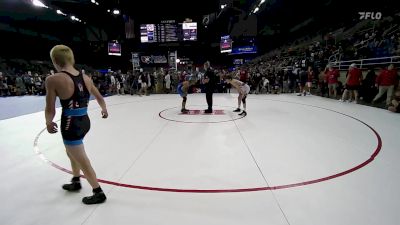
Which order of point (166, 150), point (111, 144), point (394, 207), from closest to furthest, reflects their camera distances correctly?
point (394, 207) < point (166, 150) < point (111, 144)

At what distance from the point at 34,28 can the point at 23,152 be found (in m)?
33.2

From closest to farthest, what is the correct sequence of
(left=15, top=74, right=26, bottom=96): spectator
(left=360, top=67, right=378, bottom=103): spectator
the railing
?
(left=360, top=67, right=378, bottom=103): spectator
the railing
(left=15, top=74, right=26, bottom=96): spectator

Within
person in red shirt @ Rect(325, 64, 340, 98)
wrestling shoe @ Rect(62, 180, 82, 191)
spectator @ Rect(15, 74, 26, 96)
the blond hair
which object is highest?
the blond hair

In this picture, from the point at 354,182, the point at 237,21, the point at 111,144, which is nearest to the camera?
the point at 354,182

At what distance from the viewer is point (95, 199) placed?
96.7 inches

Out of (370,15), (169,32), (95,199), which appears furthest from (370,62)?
(95,199)

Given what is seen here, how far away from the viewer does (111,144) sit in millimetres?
4508

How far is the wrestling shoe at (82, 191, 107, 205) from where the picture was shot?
245 centimetres

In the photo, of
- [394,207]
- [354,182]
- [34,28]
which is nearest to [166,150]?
[354,182]

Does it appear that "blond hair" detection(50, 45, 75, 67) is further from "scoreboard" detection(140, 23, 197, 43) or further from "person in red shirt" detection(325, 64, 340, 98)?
"scoreboard" detection(140, 23, 197, 43)

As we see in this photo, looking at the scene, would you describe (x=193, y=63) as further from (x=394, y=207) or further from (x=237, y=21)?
(x=394, y=207)

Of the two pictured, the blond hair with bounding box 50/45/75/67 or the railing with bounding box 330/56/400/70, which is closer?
the blond hair with bounding box 50/45/75/67
